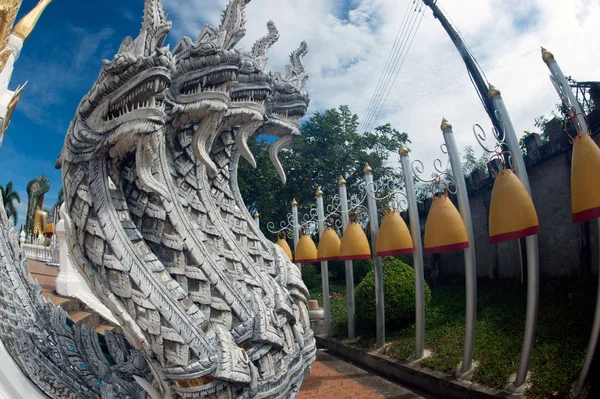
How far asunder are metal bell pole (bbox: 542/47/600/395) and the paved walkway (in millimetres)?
1722

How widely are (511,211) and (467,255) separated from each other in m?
1.37

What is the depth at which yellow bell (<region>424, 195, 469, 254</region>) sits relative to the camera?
5.12 m

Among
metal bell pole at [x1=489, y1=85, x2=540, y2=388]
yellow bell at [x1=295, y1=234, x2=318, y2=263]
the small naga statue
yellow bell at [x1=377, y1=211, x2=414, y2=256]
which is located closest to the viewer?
the small naga statue

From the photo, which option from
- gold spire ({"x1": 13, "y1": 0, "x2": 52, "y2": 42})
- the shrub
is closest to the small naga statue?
gold spire ({"x1": 13, "y1": 0, "x2": 52, "y2": 42})

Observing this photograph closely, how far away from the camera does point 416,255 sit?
258 inches

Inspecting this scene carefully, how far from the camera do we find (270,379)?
2982 mm

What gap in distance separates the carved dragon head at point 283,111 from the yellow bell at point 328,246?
14.0 ft

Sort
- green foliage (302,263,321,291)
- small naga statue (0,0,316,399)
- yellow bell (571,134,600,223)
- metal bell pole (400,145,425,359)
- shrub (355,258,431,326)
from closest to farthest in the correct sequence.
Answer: small naga statue (0,0,316,399)
yellow bell (571,134,600,223)
metal bell pole (400,145,425,359)
shrub (355,258,431,326)
green foliage (302,263,321,291)

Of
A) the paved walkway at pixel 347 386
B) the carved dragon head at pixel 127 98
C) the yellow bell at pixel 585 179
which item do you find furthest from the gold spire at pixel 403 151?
the carved dragon head at pixel 127 98

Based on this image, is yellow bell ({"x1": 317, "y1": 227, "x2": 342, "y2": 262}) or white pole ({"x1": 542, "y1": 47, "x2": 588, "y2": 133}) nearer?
white pole ({"x1": 542, "y1": 47, "x2": 588, "y2": 133})

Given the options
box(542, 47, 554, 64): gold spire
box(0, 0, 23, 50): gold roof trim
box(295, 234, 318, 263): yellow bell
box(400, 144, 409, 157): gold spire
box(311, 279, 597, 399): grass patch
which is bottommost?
box(311, 279, 597, 399): grass patch

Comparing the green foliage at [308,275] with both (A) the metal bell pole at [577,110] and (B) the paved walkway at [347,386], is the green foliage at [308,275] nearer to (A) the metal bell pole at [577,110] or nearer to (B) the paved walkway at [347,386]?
(B) the paved walkway at [347,386]

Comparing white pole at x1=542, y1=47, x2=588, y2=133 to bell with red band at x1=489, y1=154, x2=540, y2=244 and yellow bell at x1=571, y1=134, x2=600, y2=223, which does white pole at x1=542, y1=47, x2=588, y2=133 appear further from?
bell with red band at x1=489, y1=154, x2=540, y2=244

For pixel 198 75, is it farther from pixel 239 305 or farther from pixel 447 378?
pixel 447 378
